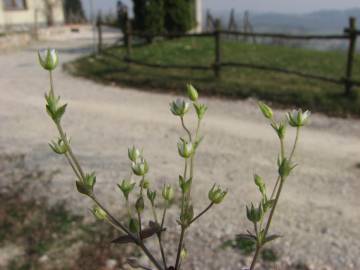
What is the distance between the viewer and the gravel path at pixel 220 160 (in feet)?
13.5

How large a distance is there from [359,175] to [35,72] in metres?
10.5

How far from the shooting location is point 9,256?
403cm

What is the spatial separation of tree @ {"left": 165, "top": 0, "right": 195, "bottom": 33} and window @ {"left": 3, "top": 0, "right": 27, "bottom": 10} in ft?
36.7

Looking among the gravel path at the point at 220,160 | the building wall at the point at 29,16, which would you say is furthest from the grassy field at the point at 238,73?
the building wall at the point at 29,16

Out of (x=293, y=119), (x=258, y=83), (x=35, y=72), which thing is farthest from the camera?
(x=35, y=72)

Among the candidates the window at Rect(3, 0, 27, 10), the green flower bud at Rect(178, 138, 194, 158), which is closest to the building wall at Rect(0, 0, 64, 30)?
the window at Rect(3, 0, 27, 10)

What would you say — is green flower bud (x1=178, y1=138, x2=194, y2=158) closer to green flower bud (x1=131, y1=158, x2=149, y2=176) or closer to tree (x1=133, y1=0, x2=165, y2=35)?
green flower bud (x1=131, y1=158, x2=149, y2=176)

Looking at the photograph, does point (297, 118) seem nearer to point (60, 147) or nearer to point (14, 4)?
point (60, 147)

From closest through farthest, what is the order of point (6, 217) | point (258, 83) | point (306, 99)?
point (6, 217) → point (306, 99) → point (258, 83)

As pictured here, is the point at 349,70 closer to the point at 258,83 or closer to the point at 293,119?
the point at 258,83

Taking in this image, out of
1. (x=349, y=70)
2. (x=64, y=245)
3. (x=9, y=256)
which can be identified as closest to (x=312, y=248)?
(x=64, y=245)

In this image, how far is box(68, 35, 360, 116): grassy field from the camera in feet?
29.1

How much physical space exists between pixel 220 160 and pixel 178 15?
11.2m

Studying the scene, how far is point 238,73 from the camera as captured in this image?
445 inches
